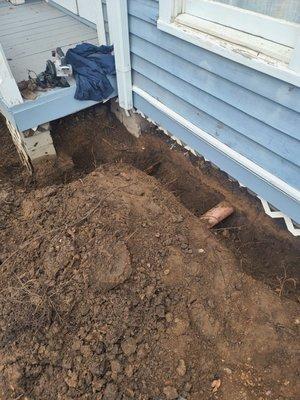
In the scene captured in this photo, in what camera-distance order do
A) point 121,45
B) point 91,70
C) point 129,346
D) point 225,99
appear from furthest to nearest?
point 91,70 → point 121,45 → point 225,99 → point 129,346

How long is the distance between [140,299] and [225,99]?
→ 5.13ft

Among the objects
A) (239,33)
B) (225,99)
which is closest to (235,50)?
(239,33)

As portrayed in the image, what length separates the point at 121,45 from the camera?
3.11m

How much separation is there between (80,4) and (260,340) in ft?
14.0

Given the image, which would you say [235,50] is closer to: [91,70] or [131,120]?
[91,70]

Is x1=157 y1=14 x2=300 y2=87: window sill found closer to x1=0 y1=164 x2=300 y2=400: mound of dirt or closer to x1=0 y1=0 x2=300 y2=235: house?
x1=0 y1=0 x2=300 y2=235: house

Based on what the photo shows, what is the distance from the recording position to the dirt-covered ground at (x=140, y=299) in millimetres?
2057

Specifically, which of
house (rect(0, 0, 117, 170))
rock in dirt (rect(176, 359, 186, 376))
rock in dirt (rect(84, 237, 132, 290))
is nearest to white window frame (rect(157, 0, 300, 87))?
house (rect(0, 0, 117, 170))

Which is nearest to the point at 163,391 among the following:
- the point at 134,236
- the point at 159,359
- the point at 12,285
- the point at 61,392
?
the point at 159,359

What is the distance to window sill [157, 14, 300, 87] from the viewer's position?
195 centimetres

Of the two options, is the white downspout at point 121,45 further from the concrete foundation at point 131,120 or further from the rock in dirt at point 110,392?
the rock in dirt at point 110,392

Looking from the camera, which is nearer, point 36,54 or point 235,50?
point 235,50

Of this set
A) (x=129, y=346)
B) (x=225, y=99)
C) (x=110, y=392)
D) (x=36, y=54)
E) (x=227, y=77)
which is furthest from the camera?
(x=36, y=54)

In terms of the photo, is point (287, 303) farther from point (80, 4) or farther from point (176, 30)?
point (80, 4)
